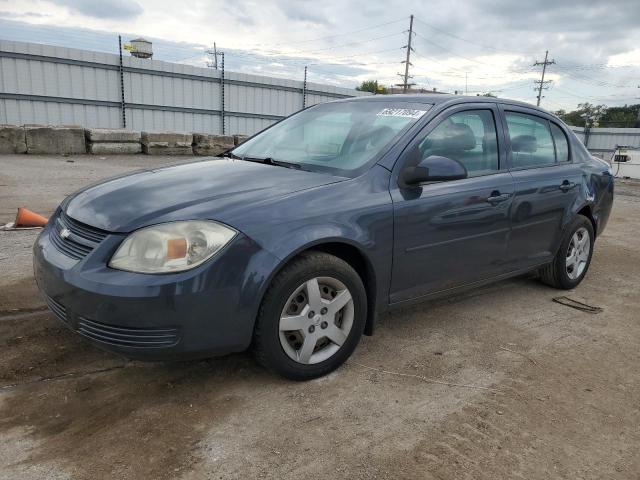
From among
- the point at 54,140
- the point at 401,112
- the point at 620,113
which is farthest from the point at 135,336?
the point at 620,113

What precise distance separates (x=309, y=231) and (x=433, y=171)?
0.91m

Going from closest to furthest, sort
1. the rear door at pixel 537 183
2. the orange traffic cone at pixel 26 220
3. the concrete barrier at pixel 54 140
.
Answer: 1. the rear door at pixel 537 183
2. the orange traffic cone at pixel 26 220
3. the concrete barrier at pixel 54 140

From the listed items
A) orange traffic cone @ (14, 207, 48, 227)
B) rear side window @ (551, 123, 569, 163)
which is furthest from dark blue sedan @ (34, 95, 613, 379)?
orange traffic cone @ (14, 207, 48, 227)

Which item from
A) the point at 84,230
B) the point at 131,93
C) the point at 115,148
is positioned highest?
the point at 131,93

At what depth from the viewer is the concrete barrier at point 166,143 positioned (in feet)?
45.3

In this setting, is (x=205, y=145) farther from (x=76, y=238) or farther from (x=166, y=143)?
(x=76, y=238)

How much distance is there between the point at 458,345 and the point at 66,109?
15638 mm

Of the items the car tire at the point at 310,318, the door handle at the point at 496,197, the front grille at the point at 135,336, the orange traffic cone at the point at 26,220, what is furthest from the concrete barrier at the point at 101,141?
the front grille at the point at 135,336

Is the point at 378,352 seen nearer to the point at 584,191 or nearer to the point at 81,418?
the point at 81,418

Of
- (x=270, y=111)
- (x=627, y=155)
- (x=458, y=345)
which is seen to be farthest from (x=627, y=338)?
(x=627, y=155)

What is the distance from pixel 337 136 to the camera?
3.62m

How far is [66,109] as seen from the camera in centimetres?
1577

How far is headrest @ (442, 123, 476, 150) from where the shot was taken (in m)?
3.54

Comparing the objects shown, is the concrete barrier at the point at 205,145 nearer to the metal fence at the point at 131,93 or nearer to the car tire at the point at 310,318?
the metal fence at the point at 131,93
